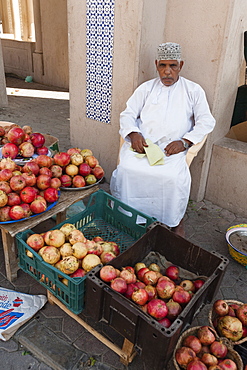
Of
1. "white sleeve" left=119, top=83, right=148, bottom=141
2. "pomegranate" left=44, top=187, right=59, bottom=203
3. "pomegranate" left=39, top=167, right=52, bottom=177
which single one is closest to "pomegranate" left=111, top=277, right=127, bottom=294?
"pomegranate" left=44, top=187, right=59, bottom=203

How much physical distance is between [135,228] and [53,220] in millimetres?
1133

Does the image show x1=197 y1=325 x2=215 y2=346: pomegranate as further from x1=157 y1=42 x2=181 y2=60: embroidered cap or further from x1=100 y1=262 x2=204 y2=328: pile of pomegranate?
x1=157 y1=42 x2=181 y2=60: embroidered cap

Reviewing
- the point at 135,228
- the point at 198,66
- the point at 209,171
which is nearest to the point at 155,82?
the point at 198,66

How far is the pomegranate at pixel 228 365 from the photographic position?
5.71 feet

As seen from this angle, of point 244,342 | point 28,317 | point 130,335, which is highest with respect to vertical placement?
point 130,335

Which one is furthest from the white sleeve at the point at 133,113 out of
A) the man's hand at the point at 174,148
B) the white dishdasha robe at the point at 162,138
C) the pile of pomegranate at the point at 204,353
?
the pile of pomegranate at the point at 204,353

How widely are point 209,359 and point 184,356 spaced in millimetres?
133

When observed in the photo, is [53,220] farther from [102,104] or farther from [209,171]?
[209,171]

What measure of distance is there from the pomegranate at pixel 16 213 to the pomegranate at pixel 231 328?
152 centimetres

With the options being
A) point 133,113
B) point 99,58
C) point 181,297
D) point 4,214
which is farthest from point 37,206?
point 99,58

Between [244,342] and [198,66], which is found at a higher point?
[198,66]

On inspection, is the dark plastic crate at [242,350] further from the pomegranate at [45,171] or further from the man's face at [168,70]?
the man's face at [168,70]

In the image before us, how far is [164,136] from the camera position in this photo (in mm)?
3338

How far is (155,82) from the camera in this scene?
3402 mm
